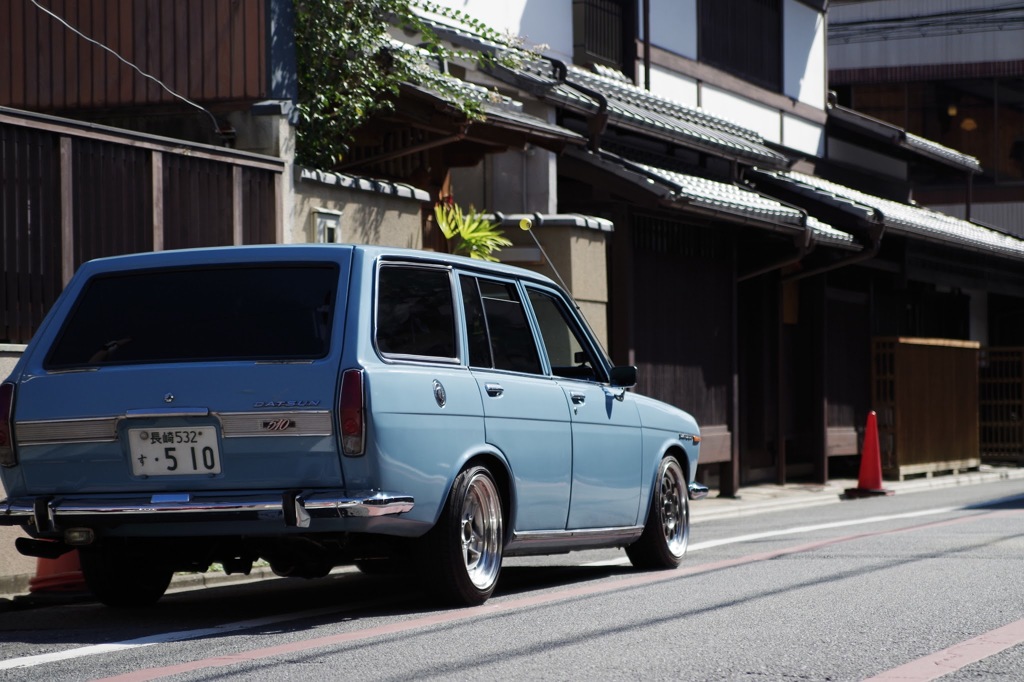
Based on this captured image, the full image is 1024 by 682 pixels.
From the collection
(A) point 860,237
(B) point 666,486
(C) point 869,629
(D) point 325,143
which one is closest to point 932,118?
(A) point 860,237

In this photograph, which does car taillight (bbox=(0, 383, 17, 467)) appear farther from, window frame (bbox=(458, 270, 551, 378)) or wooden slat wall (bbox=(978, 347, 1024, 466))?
wooden slat wall (bbox=(978, 347, 1024, 466))

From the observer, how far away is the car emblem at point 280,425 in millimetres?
7156

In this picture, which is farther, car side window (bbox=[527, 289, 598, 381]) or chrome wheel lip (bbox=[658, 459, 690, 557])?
chrome wheel lip (bbox=[658, 459, 690, 557])

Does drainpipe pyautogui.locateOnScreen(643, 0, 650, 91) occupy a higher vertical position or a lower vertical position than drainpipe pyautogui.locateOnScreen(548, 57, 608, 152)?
higher

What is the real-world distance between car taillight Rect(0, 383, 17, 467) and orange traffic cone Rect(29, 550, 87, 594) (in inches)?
60.7

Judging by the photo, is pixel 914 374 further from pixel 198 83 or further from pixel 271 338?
pixel 271 338

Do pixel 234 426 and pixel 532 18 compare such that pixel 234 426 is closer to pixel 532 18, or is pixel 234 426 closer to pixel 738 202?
pixel 738 202

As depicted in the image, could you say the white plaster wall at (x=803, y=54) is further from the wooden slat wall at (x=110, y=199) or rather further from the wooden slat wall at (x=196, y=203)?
the wooden slat wall at (x=110, y=199)

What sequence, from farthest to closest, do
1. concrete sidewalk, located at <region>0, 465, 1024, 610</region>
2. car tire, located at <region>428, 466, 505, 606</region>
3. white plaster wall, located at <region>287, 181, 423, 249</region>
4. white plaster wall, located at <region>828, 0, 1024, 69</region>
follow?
white plaster wall, located at <region>828, 0, 1024, 69</region>
white plaster wall, located at <region>287, 181, 423, 249</region>
concrete sidewalk, located at <region>0, 465, 1024, 610</region>
car tire, located at <region>428, 466, 505, 606</region>

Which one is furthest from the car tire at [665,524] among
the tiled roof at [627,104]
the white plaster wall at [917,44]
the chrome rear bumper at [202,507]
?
the white plaster wall at [917,44]

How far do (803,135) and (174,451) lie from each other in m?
21.6

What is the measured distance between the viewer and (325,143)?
13.8 metres

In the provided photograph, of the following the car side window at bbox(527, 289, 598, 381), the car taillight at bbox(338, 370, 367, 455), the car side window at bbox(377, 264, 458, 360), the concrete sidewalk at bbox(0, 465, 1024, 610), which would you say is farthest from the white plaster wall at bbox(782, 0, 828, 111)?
the car taillight at bbox(338, 370, 367, 455)

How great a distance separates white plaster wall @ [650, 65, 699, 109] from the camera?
2230 cm
